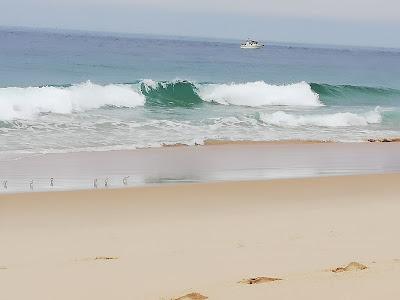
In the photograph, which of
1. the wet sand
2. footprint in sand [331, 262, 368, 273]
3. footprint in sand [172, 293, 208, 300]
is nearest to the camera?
footprint in sand [172, 293, 208, 300]

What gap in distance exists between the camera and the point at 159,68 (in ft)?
187

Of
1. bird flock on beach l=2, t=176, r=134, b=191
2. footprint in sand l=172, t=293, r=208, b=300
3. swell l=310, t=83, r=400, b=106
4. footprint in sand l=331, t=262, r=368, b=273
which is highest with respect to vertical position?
footprint in sand l=172, t=293, r=208, b=300

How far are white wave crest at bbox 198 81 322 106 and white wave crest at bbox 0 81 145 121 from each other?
422cm

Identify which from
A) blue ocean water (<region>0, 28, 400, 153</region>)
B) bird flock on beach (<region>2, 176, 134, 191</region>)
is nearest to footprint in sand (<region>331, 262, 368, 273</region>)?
bird flock on beach (<region>2, 176, 134, 191</region>)

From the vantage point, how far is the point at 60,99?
86.5 ft

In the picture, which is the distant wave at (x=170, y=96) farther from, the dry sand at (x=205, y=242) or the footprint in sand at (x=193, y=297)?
the footprint in sand at (x=193, y=297)

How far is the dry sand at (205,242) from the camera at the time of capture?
5.91 metres

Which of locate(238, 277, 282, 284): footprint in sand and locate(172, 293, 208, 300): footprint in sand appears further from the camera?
locate(238, 277, 282, 284): footprint in sand

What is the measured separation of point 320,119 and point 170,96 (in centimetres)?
855

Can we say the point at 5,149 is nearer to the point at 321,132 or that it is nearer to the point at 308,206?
the point at 308,206

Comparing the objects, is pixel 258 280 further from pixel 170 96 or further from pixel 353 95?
pixel 353 95

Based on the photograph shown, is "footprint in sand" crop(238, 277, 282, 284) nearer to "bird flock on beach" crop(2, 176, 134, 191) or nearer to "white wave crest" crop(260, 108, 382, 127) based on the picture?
"bird flock on beach" crop(2, 176, 134, 191)

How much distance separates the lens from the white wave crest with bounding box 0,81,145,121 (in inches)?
920

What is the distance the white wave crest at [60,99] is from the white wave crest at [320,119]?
21.3 ft
